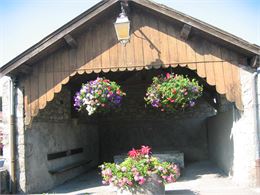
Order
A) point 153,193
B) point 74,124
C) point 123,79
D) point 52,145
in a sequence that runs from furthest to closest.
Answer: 1. point 123,79
2. point 74,124
3. point 52,145
4. point 153,193

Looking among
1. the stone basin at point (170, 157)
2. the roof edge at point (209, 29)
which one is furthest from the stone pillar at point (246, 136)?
the stone basin at point (170, 157)

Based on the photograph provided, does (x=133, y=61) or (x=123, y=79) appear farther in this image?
(x=123, y=79)

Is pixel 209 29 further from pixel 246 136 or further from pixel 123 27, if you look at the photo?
pixel 246 136

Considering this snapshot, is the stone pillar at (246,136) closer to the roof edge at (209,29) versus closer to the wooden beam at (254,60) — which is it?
the wooden beam at (254,60)

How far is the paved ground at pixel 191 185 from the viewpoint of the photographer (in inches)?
271

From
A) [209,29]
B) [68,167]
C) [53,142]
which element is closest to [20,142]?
[53,142]

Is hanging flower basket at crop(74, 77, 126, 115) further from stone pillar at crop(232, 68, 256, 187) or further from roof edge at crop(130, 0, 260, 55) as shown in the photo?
stone pillar at crop(232, 68, 256, 187)

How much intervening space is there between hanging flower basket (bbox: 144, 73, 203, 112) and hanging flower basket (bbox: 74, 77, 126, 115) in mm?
767

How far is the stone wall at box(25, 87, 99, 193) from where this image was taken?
299 inches

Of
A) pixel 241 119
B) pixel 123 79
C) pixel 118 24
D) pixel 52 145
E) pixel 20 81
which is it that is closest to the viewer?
pixel 118 24

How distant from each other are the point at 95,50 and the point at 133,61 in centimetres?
89

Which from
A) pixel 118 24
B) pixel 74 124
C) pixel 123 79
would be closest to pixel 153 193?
pixel 118 24

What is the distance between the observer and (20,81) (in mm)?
7512

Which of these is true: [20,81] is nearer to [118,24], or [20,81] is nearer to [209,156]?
[118,24]
